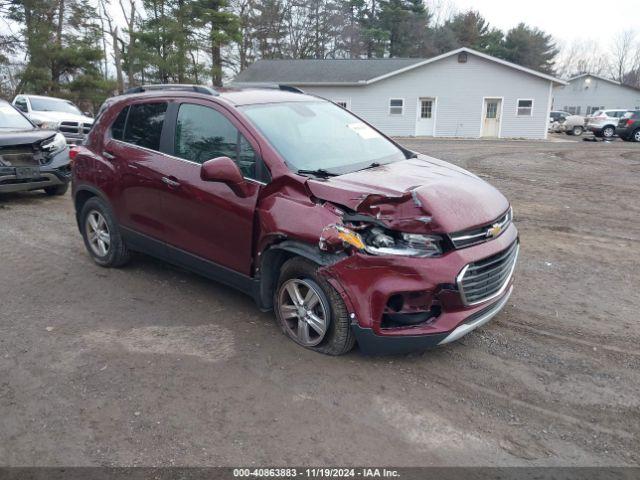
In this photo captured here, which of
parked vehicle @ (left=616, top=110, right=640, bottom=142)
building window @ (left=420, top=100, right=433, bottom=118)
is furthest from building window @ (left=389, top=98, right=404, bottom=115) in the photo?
parked vehicle @ (left=616, top=110, right=640, bottom=142)

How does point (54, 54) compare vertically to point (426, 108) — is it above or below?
above

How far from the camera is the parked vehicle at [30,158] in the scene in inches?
335

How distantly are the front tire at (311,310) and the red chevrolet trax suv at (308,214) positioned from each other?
0.01m

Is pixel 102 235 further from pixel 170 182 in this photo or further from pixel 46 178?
pixel 46 178

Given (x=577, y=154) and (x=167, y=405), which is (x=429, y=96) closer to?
(x=577, y=154)

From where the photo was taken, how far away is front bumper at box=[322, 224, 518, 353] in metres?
3.42

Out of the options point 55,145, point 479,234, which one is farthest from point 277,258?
point 55,145

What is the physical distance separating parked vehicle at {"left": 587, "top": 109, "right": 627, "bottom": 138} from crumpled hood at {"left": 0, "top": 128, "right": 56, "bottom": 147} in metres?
27.1

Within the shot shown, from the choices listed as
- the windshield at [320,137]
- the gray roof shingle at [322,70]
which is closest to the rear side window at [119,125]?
the windshield at [320,137]

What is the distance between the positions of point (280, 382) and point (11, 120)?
28.7 ft

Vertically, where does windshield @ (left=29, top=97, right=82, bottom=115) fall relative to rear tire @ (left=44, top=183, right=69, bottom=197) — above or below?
above

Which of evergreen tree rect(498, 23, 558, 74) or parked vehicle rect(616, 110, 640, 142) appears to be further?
evergreen tree rect(498, 23, 558, 74)

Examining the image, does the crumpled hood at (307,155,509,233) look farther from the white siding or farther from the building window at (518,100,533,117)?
the building window at (518,100,533,117)

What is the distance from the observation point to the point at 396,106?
30.0 m
